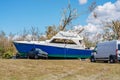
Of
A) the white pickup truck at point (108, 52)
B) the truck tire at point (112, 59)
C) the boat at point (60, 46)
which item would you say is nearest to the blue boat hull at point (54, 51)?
the boat at point (60, 46)

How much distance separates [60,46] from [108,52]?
21.6 ft

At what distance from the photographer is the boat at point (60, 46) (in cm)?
3834

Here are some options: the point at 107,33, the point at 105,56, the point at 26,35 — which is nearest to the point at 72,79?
the point at 105,56

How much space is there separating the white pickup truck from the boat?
3747 mm

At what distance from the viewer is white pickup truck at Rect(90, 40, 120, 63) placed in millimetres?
33125

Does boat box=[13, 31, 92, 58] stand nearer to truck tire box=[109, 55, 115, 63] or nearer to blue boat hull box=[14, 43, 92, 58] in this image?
blue boat hull box=[14, 43, 92, 58]

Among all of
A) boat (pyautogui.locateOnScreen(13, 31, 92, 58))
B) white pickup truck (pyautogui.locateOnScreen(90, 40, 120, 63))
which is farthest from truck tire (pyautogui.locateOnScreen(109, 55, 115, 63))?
boat (pyautogui.locateOnScreen(13, 31, 92, 58))

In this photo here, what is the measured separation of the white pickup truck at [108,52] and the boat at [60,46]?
3747mm

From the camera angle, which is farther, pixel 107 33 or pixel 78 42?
pixel 107 33

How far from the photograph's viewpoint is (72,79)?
1825 cm

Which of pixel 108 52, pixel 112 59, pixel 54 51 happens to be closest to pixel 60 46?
pixel 54 51

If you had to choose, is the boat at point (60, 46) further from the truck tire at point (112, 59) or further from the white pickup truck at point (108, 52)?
the truck tire at point (112, 59)

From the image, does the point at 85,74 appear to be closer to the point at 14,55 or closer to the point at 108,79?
the point at 108,79

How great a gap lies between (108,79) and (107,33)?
179 feet
